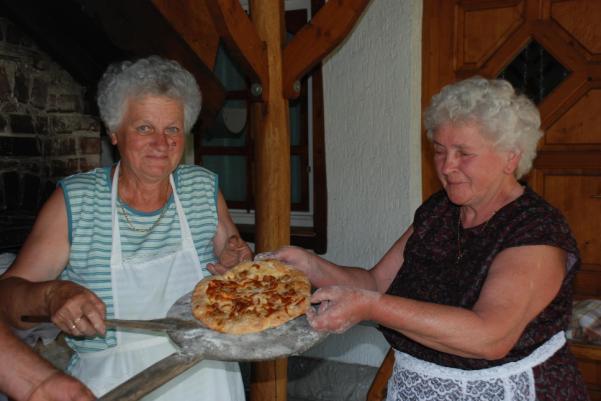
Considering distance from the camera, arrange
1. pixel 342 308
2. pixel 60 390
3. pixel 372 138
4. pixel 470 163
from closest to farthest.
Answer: pixel 60 390 < pixel 342 308 < pixel 470 163 < pixel 372 138

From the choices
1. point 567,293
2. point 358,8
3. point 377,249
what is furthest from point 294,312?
point 377,249

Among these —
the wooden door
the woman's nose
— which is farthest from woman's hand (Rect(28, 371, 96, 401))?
the wooden door

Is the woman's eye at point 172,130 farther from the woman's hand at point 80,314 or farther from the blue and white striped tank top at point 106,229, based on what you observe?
the woman's hand at point 80,314

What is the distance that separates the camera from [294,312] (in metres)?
2.06

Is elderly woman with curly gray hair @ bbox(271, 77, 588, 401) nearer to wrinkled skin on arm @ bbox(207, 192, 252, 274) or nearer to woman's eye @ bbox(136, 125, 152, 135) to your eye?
wrinkled skin on arm @ bbox(207, 192, 252, 274)

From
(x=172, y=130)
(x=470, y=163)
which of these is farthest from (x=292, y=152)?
(x=470, y=163)

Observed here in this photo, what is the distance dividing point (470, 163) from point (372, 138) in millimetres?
2004

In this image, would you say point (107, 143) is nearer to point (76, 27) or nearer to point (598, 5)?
point (76, 27)

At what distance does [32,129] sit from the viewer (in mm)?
4156

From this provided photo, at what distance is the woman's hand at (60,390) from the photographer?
145 centimetres

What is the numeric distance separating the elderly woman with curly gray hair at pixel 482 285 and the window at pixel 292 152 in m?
2.02

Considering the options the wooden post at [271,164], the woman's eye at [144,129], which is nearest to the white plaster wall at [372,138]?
the wooden post at [271,164]

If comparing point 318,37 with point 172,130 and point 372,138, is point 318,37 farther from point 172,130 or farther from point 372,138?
point 172,130

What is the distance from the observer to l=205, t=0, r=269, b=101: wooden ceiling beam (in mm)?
2871
